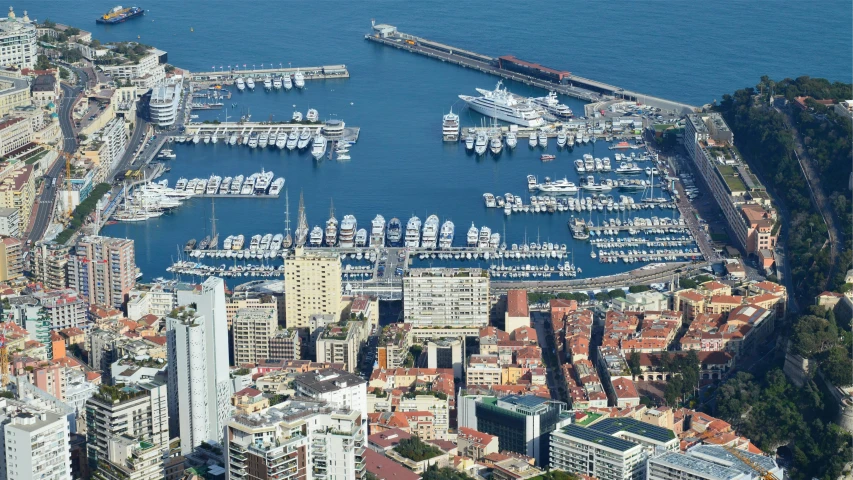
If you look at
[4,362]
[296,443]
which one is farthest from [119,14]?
[296,443]

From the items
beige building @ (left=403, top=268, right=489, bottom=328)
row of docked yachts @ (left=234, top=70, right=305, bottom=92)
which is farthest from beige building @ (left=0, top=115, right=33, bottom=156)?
beige building @ (left=403, top=268, right=489, bottom=328)

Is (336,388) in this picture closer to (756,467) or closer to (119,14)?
(756,467)

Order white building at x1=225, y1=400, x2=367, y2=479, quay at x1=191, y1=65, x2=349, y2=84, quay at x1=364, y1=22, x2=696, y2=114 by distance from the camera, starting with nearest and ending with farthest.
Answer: white building at x1=225, y1=400, x2=367, y2=479, quay at x1=364, y1=22, x2=696, y2=114, quay at x1=191, y1=65, x2=349, y2=84

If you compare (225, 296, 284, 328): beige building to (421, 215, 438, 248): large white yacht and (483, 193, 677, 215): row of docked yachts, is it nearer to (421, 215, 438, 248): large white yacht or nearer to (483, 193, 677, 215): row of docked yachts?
(421, 215, 438, 248): large white yacht

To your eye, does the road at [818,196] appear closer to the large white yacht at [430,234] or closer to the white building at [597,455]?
the large white yacht at [430,234]

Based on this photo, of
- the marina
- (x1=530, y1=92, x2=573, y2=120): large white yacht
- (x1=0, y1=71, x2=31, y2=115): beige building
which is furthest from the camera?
the marina
